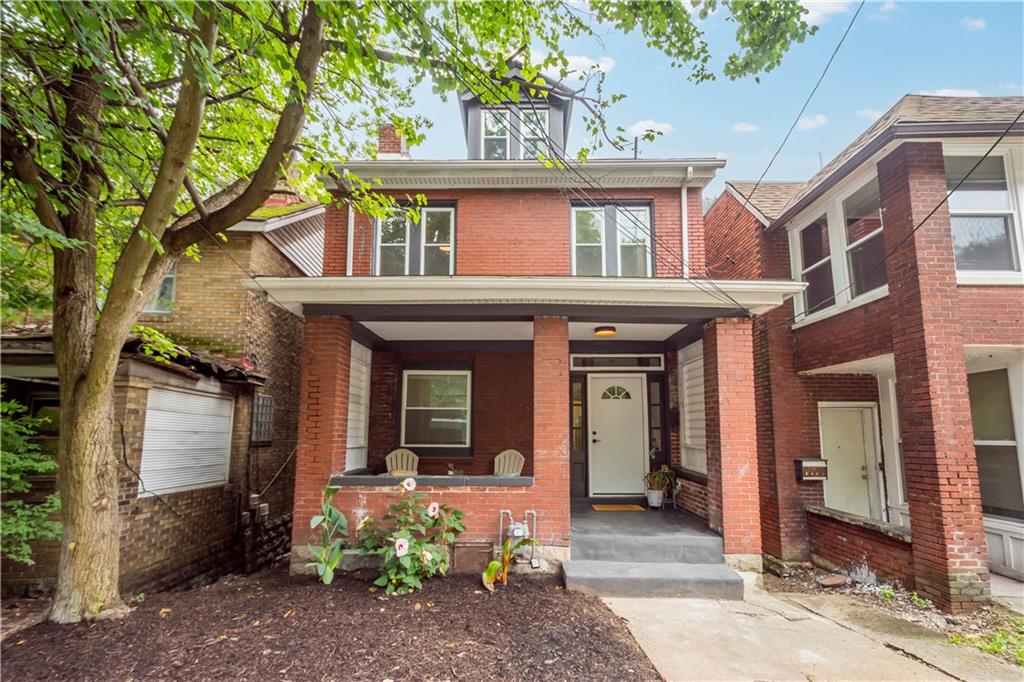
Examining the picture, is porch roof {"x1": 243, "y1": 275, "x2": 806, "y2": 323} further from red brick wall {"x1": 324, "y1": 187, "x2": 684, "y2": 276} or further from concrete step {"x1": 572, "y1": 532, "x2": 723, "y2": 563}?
concrete step {"x1": 572, "y1": 532, "x2": 723, "y2": 563}

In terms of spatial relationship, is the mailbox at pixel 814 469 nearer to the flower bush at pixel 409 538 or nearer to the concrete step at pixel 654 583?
the concrete step at pixel 654 583

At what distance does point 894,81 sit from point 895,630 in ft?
22.5

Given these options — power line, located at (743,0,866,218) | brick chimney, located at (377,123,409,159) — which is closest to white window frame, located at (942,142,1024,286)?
power line, located at (743,0,866,218)

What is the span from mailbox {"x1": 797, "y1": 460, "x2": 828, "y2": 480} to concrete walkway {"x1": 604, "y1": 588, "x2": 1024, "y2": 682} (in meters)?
2.53

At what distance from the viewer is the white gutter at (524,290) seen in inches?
228

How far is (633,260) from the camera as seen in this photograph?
24.5 feet

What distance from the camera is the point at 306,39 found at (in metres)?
4.39

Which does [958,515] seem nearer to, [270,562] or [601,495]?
[601,495]

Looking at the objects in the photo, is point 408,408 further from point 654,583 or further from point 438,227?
point 654,583

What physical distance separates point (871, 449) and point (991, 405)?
193 centimetres

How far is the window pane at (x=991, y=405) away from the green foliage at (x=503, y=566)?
6.22 m

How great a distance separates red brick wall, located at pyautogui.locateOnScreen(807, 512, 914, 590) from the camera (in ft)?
19.5

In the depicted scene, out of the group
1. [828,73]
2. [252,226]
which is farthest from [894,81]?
[252,226]

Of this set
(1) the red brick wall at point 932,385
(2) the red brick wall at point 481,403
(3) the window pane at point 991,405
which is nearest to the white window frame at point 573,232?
(2) the red brick wall at point 481,403
